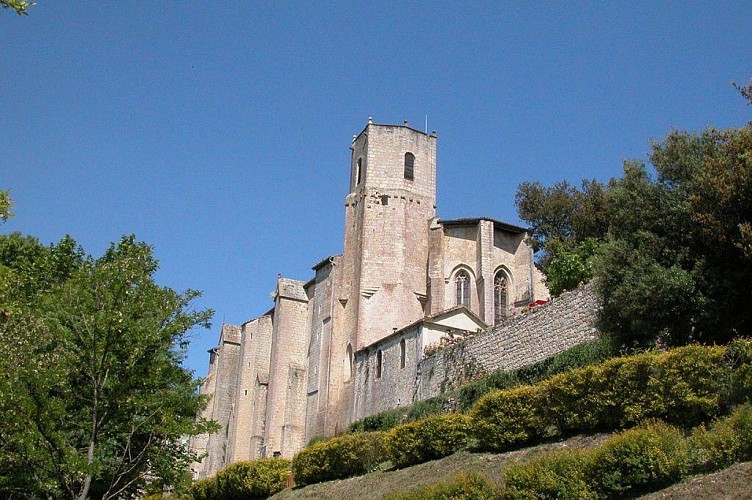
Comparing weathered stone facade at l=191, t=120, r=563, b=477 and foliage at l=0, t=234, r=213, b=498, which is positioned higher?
weathered stone facade at l=191, t=120, r=563, b=477

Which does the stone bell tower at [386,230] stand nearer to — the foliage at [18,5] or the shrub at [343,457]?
the shrub at [343,457]

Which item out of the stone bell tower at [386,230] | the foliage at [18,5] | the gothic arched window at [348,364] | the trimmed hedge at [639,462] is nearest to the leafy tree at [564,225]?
the stone bell tower at [386,230]

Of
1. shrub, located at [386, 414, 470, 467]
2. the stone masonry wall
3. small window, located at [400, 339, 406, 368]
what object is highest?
small window, located at [400, 339, 406, 368]

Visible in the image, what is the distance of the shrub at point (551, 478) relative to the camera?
13.1m

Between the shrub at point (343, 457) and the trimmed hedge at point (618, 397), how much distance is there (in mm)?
3396

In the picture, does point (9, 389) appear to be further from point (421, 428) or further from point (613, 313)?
point (613, 313)

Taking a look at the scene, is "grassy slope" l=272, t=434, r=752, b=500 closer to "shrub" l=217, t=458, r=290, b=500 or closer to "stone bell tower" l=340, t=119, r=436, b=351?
"shrub" l=217, t=458, r=290, b=500

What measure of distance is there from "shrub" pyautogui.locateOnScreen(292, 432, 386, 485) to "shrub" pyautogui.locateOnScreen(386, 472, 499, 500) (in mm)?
6454

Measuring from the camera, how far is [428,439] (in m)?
20.0

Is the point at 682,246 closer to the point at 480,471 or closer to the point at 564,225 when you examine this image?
the point at 480,471

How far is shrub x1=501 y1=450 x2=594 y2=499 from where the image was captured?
43.1ft

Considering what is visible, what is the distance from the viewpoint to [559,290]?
32.9 m

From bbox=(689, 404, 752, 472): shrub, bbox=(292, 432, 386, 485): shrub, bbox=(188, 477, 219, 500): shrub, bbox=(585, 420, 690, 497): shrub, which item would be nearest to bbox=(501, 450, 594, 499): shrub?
bbox=(585, 420, 690, 497): shrub

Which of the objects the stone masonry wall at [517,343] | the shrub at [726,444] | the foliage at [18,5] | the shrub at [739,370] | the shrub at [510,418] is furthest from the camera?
the stone masonry wall at [517,343]
